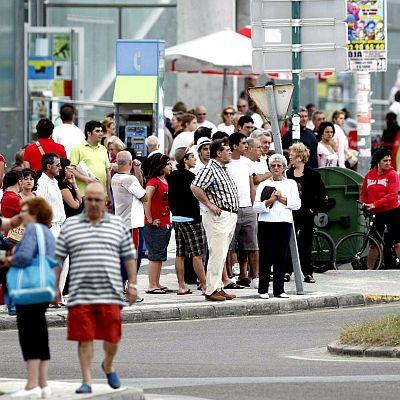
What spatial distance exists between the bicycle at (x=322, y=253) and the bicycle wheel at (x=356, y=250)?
1.57 feet

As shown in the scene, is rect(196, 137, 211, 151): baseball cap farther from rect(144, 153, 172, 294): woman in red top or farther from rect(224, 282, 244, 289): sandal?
rect(224, 282, 244, 289): sandal

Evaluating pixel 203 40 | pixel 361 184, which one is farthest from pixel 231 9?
pixel 361 184

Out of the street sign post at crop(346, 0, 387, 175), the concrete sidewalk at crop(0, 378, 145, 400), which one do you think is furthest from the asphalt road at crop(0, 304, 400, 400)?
the street sign post at crop(346, 0, 387, 175)

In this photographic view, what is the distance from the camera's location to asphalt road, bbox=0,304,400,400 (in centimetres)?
1197

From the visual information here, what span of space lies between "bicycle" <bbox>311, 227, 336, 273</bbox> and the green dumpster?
26.2 inches

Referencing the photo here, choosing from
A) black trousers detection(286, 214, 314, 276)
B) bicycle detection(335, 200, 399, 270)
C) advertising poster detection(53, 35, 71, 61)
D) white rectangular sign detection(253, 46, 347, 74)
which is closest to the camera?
white rectangular sign detection(253, 46, 347, 74)

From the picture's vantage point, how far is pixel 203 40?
30.3m

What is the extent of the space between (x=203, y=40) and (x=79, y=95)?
2.64 meters

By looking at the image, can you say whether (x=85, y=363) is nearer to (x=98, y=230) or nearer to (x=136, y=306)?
(x=98, y=230)

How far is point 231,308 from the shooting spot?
1797 centimetres

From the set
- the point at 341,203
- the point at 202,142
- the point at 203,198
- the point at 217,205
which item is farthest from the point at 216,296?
the point at 341,203

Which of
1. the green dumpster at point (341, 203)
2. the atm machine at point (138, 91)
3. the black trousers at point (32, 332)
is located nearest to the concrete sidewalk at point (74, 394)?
the black trousers at point (32, 332)

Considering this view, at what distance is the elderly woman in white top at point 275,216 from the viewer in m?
18.3

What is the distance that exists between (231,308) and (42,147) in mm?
3636
